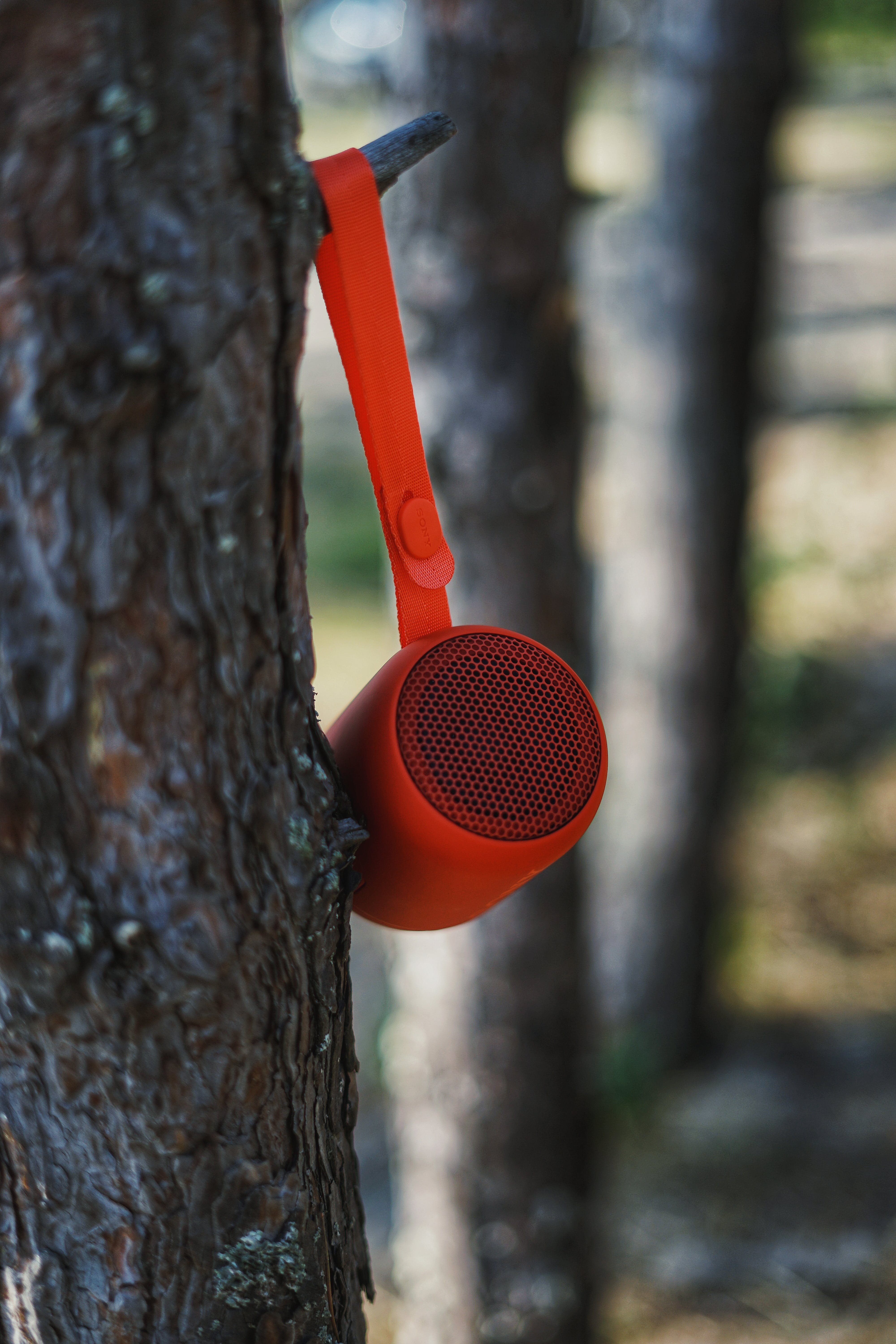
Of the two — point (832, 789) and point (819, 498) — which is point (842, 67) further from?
point (832, 789)

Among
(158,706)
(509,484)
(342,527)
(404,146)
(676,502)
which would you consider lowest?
(158,706)

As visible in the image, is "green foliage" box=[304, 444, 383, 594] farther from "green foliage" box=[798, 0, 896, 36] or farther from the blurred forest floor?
"green foliage" box=[798, 0, 896, 36]

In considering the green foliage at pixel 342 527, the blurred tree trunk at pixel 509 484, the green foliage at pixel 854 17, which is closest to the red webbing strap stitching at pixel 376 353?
the blurred tree trunk at pixel 509 484

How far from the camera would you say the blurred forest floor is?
283 centimetres

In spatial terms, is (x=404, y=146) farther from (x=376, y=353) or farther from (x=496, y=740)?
(x=496, y=740)

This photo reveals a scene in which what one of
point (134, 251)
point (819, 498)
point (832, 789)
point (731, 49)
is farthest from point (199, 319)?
point (819, 498)

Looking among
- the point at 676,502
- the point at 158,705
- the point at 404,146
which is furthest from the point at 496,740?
the point at 676,502

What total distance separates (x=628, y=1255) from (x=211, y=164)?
3007mm

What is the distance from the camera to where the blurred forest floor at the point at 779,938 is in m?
2.83

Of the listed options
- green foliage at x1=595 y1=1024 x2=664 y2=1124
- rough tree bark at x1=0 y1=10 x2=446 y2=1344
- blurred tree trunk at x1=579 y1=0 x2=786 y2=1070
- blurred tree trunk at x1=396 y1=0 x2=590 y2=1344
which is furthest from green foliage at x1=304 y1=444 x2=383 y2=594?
rough tree bark at x1=0 y1=10 x2=446 y2=1344

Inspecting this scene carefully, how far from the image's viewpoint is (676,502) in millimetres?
3184

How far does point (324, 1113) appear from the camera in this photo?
2.70ft

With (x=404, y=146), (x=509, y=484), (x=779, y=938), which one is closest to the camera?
(x=404, y=146)

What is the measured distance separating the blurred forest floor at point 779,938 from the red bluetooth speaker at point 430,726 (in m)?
1.52
